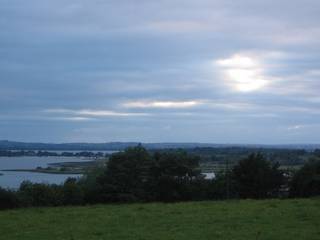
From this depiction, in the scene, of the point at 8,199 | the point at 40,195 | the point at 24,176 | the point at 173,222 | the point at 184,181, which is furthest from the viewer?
the point at 24,176

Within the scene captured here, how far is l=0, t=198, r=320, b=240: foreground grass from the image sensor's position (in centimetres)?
1368

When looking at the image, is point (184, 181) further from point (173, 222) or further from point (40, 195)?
point (173, 222)

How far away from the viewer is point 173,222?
1619 centimetres

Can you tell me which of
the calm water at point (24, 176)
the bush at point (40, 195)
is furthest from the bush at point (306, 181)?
the calm water at point (24, 176)

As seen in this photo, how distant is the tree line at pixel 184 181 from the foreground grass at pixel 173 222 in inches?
784

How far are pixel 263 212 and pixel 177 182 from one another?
26254 millimetres

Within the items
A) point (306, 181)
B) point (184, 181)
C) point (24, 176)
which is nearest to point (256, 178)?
point (306, 181)

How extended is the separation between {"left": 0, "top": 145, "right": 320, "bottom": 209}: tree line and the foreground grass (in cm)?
1992

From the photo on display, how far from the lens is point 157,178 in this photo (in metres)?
45.6

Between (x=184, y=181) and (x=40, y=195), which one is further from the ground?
(x=184, y=181)

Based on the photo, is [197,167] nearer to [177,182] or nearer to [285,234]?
[177,182]

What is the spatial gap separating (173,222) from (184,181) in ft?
97.3

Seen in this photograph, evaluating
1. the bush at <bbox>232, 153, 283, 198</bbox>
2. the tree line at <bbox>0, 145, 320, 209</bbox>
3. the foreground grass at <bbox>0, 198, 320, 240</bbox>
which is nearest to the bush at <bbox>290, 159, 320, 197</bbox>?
the tree line at <bbox>0, 145, 320, 209</bbox>

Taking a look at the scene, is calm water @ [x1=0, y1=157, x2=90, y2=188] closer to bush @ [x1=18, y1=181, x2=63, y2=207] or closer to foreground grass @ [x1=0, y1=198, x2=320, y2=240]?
bush @ [x1=18, y1=181, x2=63, y2=207]
